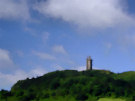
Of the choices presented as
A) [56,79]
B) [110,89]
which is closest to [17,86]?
[56,79]

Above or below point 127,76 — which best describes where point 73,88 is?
below

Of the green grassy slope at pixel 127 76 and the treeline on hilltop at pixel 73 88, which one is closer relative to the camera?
the treeline on hilltop at pixel 73 88

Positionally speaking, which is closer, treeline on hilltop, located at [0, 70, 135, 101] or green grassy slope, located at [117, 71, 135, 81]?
treeline on hilltop, located at [0, 70, 135, 101]

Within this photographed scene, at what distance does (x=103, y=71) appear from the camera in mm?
44156

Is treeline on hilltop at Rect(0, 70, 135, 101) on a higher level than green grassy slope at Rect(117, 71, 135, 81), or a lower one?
lower

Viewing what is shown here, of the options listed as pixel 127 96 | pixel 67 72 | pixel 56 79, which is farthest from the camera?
pixel 67 72

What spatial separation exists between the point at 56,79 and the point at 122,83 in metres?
8.16

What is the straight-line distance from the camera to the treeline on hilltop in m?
35.8

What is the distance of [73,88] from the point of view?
1438 inches

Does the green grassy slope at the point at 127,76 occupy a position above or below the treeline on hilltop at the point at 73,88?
above

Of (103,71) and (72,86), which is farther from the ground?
(103,71)

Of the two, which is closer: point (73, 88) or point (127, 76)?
point (73, 88)

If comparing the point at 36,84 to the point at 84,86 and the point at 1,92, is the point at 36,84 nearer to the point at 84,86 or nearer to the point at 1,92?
the point at 1,92

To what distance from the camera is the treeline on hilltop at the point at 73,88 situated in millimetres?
35781
